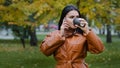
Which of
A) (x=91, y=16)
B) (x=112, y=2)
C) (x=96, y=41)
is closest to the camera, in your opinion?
Answer: (x=96, y=41)

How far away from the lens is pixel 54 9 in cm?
1245

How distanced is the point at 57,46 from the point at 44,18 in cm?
901

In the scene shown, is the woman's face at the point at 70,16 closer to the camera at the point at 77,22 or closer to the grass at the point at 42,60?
the camera at the point at 77,22

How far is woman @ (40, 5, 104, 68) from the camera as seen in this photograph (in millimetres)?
3893

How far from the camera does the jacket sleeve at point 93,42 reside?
3.87 meters

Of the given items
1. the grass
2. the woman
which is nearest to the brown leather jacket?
the woman

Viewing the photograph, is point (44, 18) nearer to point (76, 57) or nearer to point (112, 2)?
point (112, 2)

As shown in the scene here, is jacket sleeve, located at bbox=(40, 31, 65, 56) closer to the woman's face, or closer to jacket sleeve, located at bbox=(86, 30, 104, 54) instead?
the woman's face

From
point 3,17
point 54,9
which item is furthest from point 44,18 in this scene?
point 3,17

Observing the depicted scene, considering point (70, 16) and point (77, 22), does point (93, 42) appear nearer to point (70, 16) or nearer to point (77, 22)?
point (77, 22)

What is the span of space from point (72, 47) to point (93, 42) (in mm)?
215

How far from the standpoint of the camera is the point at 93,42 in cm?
388

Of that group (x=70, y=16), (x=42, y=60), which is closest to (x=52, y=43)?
(x=70, y=16)

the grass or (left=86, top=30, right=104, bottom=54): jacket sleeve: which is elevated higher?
(left=86, top=30, right=104, bottom=54): jacket sleeve
